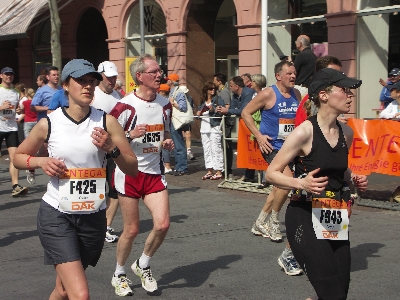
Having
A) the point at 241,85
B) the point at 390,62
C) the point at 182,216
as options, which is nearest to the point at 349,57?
the point at 390,62

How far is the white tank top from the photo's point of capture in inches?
183

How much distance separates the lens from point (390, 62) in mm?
15539

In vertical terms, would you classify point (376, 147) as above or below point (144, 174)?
below

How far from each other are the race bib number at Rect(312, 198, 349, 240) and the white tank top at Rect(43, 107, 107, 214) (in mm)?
1398

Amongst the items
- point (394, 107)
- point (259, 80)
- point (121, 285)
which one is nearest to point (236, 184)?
point (259, 80)

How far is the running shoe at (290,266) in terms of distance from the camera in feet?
21.9

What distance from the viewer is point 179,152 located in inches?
557

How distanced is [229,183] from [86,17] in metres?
15.1

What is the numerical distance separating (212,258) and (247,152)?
4943 millimetres

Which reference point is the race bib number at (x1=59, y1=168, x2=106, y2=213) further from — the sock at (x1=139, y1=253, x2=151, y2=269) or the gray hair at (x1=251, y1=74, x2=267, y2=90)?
the gray hair at (x1=251, y1=74, x2=267, y2=90)

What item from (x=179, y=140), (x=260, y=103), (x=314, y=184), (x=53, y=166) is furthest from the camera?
(x=179, y=140)

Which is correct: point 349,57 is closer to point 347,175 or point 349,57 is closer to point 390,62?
point 390,62

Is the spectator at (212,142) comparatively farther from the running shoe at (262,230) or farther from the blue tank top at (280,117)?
the blue tank top at (280,117)

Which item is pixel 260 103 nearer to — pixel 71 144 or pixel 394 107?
pixel 394 107
